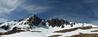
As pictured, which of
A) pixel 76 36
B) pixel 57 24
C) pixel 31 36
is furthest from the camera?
pixel 57 24

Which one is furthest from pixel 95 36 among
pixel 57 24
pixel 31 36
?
pixel 57 24

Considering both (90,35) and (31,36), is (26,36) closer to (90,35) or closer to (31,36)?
(31,36)

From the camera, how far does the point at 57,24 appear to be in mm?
199250

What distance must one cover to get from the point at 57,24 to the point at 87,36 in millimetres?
149101

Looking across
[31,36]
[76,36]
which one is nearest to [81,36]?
[76,36]

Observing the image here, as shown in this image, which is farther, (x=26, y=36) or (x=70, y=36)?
(x=26, y=36)

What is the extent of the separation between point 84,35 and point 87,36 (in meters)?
0.70

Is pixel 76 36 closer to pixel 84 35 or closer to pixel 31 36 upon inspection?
pixel 84 35

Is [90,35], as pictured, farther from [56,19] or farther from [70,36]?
[56,19]

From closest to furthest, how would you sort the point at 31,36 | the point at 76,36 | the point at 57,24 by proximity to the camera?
1. the point at 76,36
2. the point at 31,36
3. the point at 57,24

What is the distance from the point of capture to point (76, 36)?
159 ft

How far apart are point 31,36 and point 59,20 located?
14423 centimetres

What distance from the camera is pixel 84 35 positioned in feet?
166

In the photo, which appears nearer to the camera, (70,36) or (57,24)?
(70,36)
